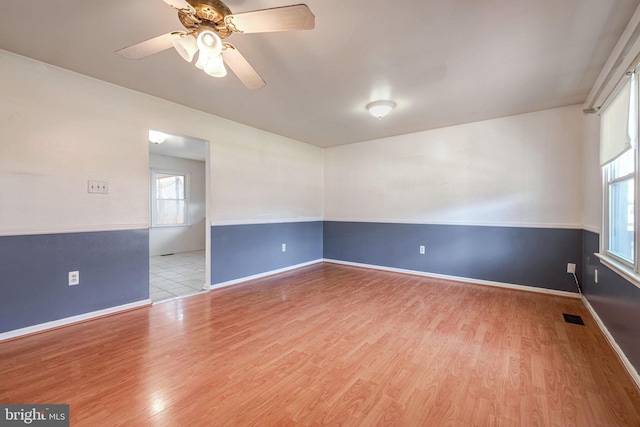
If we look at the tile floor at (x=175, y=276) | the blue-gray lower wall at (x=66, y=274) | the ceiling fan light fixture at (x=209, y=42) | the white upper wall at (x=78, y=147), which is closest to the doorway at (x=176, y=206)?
the tile floor at (x=175, y=276)

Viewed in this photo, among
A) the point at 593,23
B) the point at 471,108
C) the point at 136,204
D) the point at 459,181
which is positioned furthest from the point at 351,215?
the point at 593,23

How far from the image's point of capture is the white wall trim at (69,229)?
86.0 inches

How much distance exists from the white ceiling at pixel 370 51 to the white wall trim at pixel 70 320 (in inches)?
90.9

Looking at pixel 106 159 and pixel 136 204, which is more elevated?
pixel 106 159

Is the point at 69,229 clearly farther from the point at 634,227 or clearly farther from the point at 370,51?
the point at 634,227

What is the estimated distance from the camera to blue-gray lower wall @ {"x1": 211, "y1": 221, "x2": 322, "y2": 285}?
363cm

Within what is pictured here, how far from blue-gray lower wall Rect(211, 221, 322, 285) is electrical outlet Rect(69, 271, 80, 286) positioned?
135 centimetres

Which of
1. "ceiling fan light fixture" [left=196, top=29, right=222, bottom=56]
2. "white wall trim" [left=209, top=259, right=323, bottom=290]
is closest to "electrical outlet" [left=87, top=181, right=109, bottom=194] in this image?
"white wall trim" [left=209, top=259, right=323, bottom=290]

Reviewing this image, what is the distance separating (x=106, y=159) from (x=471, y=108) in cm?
417

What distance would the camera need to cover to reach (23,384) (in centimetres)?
161

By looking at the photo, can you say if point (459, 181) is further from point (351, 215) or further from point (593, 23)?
point (593, 23)

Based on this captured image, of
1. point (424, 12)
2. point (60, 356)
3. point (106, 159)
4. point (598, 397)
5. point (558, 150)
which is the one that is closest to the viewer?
point (598, 397)

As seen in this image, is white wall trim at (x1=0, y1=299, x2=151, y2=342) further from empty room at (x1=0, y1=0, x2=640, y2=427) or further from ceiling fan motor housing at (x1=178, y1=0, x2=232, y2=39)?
ceiling fan motor housing at (x1=178, y1=0, x2=232, y2=39)

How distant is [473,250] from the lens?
149 inches
